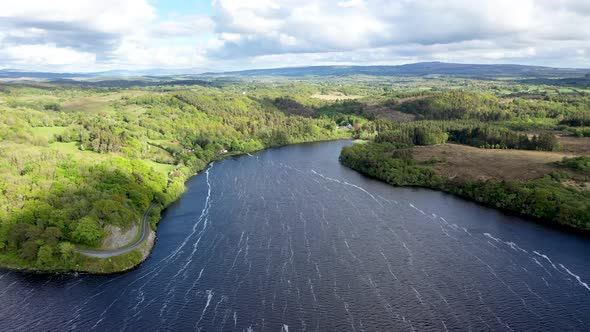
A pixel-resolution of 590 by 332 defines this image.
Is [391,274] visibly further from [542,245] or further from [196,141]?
[196,141]

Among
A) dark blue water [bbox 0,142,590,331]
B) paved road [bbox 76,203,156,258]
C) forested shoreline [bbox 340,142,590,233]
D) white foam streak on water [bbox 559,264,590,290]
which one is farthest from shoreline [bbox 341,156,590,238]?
paved road [bbox 76,203,156,258]

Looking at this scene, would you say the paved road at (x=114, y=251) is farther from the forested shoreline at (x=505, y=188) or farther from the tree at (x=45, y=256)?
the forested shoreline at (x=505, y=188)

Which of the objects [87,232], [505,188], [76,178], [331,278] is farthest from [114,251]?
[505,188]

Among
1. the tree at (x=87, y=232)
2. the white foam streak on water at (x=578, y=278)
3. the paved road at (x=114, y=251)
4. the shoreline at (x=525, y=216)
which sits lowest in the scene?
the white foam streak on water at (x=578, y=278)

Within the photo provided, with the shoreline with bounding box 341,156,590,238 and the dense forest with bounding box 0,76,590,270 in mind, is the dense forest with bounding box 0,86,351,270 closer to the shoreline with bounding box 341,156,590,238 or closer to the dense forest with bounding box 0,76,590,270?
the dense forest with bounding box 0,76,590,270

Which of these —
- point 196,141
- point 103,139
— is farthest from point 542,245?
point 196,141

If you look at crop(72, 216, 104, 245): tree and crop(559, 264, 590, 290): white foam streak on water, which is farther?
crop(72, 216, 104, 245): tree

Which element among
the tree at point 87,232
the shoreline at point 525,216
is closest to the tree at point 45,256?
the tree at point 87,232

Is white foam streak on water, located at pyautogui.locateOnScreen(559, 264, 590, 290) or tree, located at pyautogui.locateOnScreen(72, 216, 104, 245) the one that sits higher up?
tree, located at pyautogui.locateOnScreen(72, 216, 104, 245)
